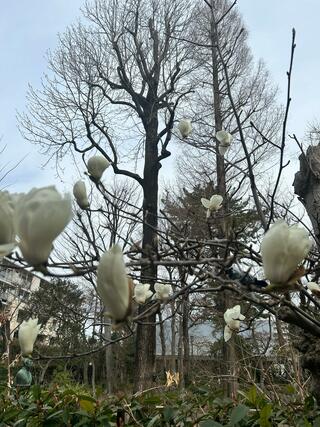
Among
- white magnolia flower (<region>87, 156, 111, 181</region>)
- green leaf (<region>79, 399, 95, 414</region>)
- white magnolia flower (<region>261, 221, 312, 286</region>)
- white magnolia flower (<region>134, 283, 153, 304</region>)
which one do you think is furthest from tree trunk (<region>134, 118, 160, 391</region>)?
white magnolia flower (<region>261, 221, 312, 286</region>)

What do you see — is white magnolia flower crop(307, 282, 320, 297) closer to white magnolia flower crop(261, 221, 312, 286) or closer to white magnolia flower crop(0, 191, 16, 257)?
white magnolia flower crop(261, 221, 312, 286)

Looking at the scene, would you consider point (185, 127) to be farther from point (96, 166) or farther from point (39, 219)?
point (39, 219)

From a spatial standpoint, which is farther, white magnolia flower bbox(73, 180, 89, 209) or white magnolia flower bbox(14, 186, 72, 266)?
white magnolia flower bbox(73, 180, 89, 209)

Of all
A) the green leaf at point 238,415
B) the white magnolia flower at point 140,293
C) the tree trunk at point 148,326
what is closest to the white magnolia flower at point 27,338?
the white magnolia flower at point 140,293

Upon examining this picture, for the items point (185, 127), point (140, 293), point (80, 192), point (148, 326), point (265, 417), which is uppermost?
point (185, 127)

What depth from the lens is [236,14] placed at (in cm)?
Answer: 1055

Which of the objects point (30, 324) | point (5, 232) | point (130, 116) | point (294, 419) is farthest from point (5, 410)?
point (130, 116)

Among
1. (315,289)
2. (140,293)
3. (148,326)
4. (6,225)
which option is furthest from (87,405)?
(148,326)

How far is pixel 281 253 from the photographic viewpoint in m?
0.70

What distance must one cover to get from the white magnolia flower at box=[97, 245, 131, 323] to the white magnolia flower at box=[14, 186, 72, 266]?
8 cm

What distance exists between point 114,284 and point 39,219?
13 cm

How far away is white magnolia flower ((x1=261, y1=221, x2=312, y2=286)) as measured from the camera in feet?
2.29

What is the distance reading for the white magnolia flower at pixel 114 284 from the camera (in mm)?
610

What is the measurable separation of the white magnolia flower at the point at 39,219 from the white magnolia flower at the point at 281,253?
0.97 ft
